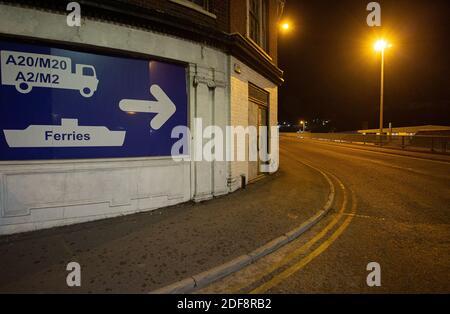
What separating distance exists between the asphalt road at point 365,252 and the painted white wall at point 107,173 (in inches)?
140

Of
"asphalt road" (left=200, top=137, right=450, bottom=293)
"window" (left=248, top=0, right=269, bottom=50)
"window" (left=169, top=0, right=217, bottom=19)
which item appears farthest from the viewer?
"window" (left=248, top=0, right=269, bottom=50)

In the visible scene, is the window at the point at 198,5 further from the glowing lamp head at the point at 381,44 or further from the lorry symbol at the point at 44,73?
the glowing lamp head at the point at 381,44

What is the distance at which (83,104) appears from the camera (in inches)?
254

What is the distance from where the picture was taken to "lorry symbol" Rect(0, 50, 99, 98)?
5754 mm

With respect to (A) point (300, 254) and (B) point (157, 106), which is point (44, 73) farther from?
(A) point (300, 254)

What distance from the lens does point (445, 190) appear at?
9.48m

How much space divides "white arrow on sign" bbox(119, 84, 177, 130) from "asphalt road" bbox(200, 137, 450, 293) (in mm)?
4340

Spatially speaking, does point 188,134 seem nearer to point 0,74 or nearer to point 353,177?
point 0,74

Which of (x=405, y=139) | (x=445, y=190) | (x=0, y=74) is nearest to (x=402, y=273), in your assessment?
(x=445, y=190)

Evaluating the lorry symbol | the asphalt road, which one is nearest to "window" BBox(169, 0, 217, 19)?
the lorry symbol

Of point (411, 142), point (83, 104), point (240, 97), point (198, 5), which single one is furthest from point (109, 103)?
point (411, 142)

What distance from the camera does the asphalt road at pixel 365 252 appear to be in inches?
157

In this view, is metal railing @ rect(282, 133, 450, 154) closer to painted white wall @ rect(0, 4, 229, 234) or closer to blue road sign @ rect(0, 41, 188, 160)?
painted white wall @ rect(0, 4, 229, 234)

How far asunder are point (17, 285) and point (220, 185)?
18.7 ft
